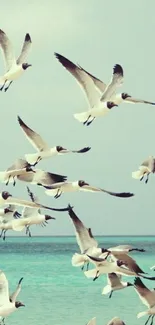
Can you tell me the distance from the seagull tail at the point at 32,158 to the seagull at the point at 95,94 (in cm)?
98

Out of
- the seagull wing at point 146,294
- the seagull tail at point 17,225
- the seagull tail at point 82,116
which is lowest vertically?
the seagull wing at point 146,294

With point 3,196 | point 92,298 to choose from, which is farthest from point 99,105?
point 92,298

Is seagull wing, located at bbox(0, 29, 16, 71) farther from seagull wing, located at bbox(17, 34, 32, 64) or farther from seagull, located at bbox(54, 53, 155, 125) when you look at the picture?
seagull, located at bbox(54, 53, 155, 125)

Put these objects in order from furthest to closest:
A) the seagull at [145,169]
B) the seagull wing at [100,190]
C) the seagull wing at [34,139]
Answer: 1. the seagull at [145,169]
2. the seagull wing at [34,139]
3. the seagull wing at [100,190]

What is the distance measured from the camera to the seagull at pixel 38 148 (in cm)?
1386

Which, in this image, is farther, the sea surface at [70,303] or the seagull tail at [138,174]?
the sea surface at [70,303]

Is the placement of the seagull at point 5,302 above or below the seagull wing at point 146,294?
below

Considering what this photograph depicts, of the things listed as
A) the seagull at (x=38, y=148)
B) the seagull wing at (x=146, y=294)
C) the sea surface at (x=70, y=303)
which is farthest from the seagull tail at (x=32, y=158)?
the sea surface at (x=70, y=303)

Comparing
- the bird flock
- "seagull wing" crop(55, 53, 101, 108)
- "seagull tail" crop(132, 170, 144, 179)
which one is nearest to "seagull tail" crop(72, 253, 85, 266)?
the bird flock

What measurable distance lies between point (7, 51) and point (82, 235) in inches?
92.1

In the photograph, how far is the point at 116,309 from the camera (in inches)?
894

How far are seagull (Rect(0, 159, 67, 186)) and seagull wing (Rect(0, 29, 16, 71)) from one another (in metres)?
1.19

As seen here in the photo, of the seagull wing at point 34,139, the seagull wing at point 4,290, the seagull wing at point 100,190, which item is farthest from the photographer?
the seagull wing at point 34,139

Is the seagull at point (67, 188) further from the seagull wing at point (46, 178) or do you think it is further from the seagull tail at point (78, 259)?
the seagull tail at point (78, 259)
